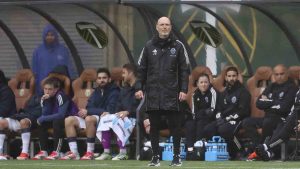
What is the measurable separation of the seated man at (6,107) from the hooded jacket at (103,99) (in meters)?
1.49

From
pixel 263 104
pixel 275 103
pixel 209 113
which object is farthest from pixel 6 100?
pixel 275 103

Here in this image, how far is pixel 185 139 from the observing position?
19.3 m

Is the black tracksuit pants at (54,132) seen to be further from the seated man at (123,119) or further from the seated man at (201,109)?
the seated man at (201,109)

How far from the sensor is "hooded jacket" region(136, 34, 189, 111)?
15719 millimetres

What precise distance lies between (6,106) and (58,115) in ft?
3.88

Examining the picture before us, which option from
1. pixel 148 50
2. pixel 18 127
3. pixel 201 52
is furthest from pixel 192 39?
pixel 148 50

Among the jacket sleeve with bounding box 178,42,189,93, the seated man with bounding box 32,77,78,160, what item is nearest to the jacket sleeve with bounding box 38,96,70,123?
the seated man with bounding box 32,77,78,160

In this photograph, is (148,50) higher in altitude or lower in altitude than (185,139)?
higher

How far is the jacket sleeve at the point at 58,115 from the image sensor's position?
20.1 m

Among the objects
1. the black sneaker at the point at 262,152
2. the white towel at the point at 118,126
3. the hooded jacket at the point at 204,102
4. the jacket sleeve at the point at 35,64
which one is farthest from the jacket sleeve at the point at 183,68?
the jacket sleeve at the point at 35,64

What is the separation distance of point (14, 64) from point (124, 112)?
12.0ft

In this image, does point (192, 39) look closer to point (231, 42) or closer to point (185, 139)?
point (231, 42)

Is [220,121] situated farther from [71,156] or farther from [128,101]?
[71,156]

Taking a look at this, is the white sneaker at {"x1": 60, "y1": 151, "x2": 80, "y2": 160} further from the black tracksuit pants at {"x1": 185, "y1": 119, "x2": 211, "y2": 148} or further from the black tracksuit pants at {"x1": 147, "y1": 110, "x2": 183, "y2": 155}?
the black tracksuit pants at {"x1": 147, "y1": 110, "x2": 183, "y2": 155}
